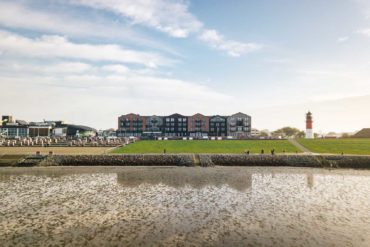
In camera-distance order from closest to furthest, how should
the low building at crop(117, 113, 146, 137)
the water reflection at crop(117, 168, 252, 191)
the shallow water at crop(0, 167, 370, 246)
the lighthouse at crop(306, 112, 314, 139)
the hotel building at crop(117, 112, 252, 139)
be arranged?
the shallow water at crop(0, 167, 370, 246)
the water reflection at crop(117, 168, 252, 191)
the lighthouse at crop(306, 112, 314, 139)
the hotel building at crop(117, 112, 252, 139)
the low building at crop(117, 113, 146, 137)

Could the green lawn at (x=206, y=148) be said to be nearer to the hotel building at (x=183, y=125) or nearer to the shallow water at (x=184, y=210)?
the shallow water at (x=184, y=210)

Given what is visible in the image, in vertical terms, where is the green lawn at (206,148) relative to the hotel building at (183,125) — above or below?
below

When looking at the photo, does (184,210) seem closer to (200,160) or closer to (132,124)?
(200,160)

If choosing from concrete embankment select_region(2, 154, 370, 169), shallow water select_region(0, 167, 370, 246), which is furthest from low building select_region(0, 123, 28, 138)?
shallow water select_region(0, 167, 370, 246)

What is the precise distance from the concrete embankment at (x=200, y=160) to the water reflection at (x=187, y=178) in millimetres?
7766

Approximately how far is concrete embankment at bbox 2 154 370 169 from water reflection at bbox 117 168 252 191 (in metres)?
7.77

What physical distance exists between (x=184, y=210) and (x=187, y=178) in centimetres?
1724

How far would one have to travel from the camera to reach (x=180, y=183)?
40.2 m

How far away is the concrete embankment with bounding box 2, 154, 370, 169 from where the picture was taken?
59.2 m

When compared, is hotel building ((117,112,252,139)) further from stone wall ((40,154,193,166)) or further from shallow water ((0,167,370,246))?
shallow water ((0,167,370,246))

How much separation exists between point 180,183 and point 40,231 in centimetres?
2098

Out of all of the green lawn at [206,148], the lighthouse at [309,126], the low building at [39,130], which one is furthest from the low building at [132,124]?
the green lawn at [206,148]

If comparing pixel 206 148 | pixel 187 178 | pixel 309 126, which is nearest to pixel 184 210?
pixel 187 178

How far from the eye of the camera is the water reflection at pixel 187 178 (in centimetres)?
3959
